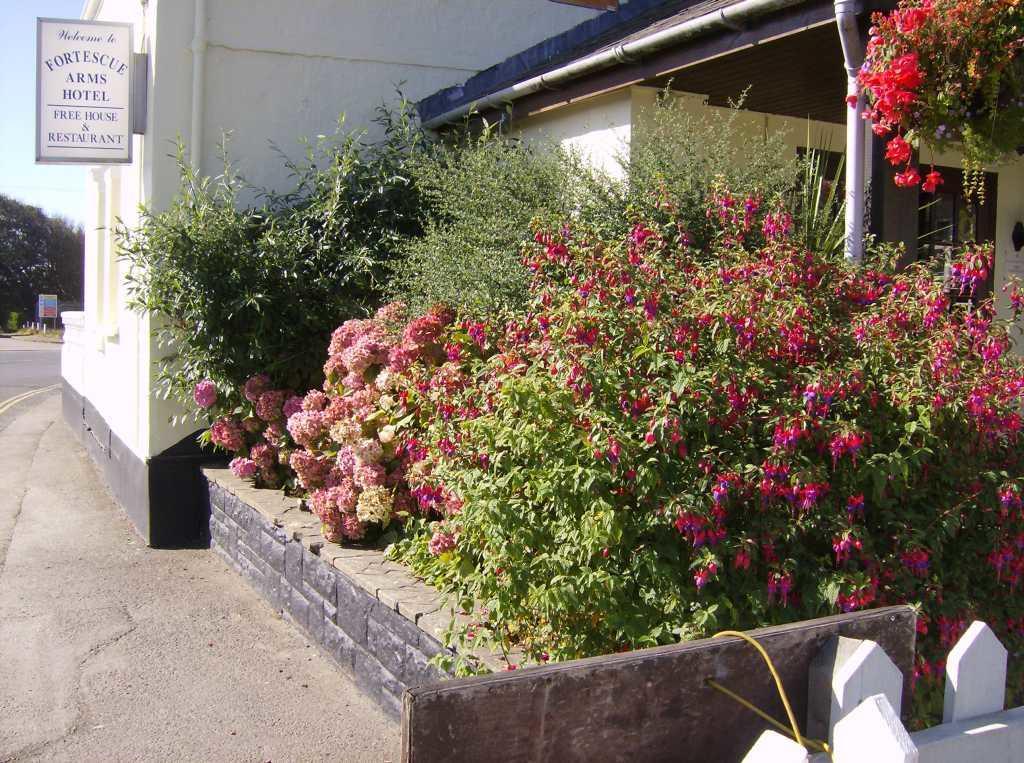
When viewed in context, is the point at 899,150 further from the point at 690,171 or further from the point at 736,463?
the point at 736,463

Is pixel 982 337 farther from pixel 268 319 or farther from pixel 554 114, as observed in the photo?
pixel 268 319

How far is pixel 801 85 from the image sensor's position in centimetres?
619

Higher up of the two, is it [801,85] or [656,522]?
[801,85]

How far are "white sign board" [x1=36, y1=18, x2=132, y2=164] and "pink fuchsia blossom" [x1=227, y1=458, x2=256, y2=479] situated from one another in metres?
2.66

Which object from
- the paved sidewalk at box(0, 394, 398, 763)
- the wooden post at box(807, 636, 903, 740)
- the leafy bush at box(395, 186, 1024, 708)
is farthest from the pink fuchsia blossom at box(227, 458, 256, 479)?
the wooden post at box(807, 636, 903, 740)

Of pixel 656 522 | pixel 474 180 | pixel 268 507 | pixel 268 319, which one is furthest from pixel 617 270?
pixel 268 319

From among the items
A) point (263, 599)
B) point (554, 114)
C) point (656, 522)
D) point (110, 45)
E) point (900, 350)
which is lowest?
point (263, 599)

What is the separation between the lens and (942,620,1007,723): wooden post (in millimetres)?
2496

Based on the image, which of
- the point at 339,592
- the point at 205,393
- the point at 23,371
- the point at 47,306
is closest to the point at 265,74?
the point at 205,393

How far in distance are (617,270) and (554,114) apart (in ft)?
12.7

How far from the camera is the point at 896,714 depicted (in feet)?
7.16

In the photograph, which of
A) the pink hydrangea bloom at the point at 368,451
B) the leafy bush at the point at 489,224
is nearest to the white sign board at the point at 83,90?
the leafy bush at the point at 489,224

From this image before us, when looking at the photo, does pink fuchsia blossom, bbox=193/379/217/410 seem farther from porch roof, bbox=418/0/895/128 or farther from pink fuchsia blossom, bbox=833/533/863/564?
pink fuchsia blossom, bbox=833/533/863/564

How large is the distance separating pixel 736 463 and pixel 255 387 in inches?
167
